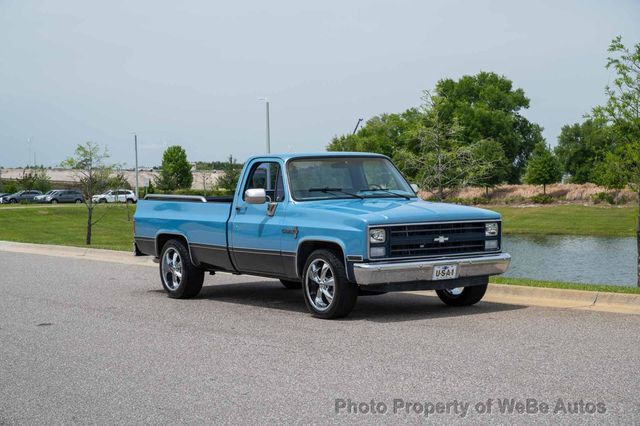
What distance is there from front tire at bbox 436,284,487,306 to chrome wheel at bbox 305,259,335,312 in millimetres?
1796

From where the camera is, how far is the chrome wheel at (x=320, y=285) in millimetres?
11211

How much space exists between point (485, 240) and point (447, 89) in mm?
88609

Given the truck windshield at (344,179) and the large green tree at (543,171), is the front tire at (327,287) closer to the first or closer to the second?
the truck windshield at (344,179)

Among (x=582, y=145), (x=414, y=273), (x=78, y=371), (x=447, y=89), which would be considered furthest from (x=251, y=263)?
(x=582, y=145)

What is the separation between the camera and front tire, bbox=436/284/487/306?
12.1 metres

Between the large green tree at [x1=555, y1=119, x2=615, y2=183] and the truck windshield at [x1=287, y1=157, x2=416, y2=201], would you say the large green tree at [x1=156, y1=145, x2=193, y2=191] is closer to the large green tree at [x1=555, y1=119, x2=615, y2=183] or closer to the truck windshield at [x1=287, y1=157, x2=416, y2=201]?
the large green tree at [x1=555, y1=119, x2=615, y2=183]

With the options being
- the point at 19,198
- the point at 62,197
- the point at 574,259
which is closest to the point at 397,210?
the point at 574,259

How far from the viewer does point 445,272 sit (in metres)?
11.1

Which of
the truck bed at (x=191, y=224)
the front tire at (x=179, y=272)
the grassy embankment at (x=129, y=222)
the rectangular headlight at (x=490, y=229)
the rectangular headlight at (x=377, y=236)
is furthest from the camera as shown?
the grassy embankment at (x=129, y=222)

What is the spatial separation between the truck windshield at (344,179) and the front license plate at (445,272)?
5.53 ft

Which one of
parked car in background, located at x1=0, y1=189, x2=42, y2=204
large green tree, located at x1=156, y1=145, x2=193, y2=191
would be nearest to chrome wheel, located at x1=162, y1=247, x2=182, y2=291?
parked car in background, located at x1=0, y1=189, x2=42, y2=204

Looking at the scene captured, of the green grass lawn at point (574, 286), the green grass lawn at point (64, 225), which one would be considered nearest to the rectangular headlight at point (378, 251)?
the green grass lawn at point (574, 286)

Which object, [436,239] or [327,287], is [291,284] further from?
[436,239]

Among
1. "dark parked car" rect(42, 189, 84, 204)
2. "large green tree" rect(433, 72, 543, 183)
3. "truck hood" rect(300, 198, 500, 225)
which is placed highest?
"large green tree" rect(433, 72, 543, 183)
